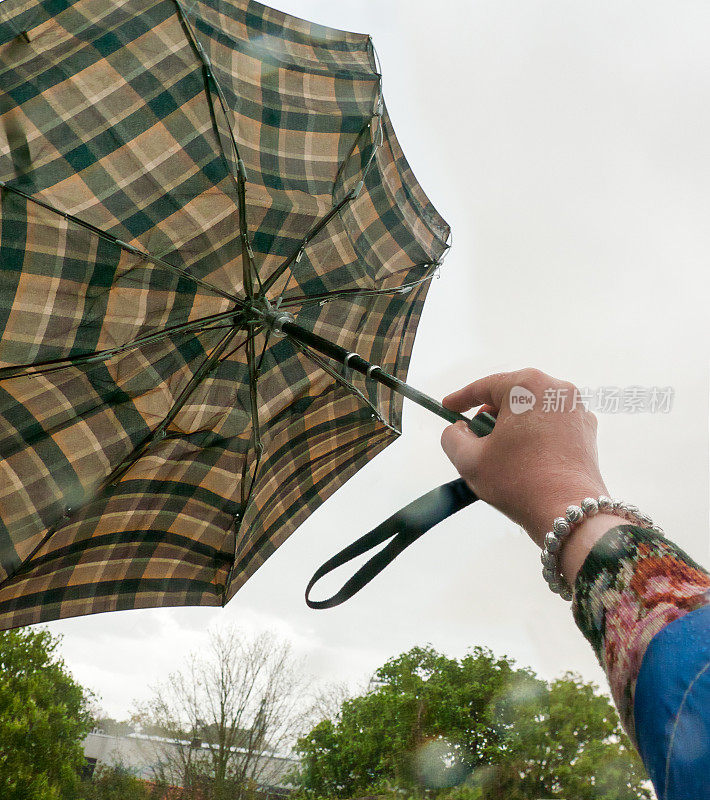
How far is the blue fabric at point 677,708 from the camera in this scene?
1.29 feet

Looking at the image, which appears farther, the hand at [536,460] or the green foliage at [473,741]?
the green foliage at [473,741]

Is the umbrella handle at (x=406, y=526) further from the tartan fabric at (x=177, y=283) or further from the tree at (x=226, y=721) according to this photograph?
the tree at (x=226, y=721)

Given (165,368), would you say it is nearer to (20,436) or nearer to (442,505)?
(20,436)

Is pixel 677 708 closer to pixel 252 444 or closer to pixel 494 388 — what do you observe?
pixel 494 388

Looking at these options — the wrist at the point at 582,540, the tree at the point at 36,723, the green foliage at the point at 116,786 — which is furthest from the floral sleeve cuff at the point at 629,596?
the green foliage at the point at 116,786

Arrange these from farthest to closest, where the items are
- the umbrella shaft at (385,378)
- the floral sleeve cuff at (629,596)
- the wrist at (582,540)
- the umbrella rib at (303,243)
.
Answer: the umbrella rib at (303,243), the umbrella shaft at (385,378), the wrist at (582,540), the floral sleeve cuff at (629,596)

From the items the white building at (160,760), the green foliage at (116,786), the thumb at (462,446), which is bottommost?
the green foliage at (116,786)

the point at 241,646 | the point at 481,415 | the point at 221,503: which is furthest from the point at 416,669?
the point at 481,415

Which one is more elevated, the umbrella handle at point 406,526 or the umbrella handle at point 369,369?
the umbrella handle at point 369,369

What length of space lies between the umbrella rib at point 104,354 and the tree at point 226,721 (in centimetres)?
1939

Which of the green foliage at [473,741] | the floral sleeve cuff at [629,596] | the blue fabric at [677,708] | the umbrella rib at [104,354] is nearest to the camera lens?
the blue fabric at [677,708]

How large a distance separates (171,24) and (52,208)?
2.58ft

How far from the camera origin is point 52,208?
1772 millimetres

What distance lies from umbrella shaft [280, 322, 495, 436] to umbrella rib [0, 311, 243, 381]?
1.14 ft
